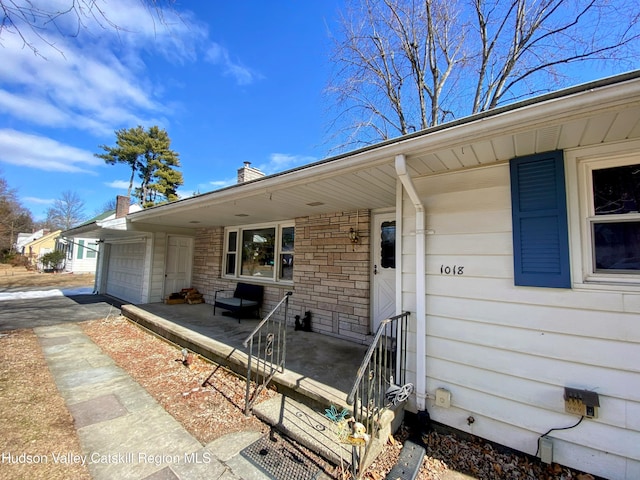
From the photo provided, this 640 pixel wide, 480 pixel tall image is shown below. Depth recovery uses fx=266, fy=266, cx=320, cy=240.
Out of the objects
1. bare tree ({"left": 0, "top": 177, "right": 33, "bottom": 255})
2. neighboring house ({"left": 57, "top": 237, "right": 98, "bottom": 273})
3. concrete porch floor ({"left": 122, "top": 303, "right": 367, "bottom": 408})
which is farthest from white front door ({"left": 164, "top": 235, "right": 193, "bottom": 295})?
bare tree ({"left": 0, "top": 177, "right": 33, "bottom": 255})

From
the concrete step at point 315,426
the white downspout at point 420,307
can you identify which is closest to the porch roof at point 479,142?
the white downspout at point 420,307

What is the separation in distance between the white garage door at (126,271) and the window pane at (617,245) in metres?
10.0

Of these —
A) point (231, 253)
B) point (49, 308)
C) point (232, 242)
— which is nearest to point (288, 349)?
point (231, 253)

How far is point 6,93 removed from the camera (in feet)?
7.57

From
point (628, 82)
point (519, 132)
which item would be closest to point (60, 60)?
point (519, 132)

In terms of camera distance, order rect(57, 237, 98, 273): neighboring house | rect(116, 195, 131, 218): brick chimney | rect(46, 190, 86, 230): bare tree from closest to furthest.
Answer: rect(116, 195, 131, 218): brick chimney
rect(57, 237, 98, 273): neighboring house
rect(46, 190, 86, 230): bare tree

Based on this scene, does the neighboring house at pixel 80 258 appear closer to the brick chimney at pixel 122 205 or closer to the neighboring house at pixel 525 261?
the brick chimney at pixel 122 205

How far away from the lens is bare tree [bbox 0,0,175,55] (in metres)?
1.59

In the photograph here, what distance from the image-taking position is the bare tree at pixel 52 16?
1.59 metres

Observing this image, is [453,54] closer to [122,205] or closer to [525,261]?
[525,261]

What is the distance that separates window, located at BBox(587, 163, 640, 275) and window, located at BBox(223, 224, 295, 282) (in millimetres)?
4907

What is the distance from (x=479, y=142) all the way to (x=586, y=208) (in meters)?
1.01

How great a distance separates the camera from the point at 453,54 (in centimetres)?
925

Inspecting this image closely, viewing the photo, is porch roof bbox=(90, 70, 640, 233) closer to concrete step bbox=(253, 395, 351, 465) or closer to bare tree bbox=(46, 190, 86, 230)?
concrete step bbox=(253, 395, 351, 465)
